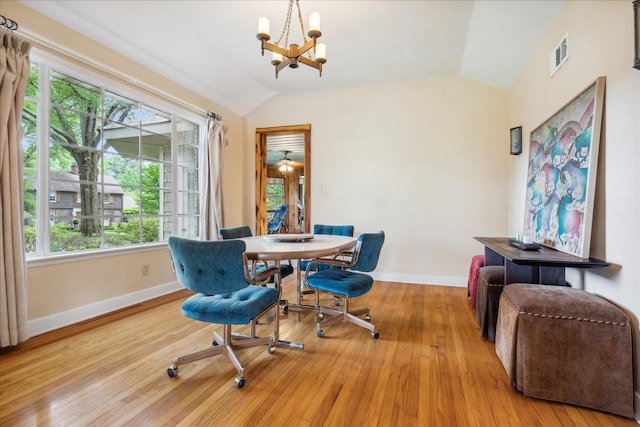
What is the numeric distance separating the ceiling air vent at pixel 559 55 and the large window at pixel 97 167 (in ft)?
13.0

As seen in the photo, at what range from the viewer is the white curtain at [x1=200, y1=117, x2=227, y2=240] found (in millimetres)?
4078

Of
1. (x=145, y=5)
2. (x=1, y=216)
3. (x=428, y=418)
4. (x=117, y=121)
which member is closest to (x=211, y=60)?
(x=145, y=5)

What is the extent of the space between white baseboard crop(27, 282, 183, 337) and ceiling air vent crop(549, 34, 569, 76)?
4395mm

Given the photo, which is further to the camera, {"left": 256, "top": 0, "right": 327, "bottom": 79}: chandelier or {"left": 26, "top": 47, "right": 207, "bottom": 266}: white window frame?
{"left": 26, "top": 47, "right": 207, "bottom": 266}: white window frame

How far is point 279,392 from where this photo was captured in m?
1.66

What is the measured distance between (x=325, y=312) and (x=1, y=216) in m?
2.50

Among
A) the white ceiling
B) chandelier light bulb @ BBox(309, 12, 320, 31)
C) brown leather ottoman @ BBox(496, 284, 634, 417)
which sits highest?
the white ceiling

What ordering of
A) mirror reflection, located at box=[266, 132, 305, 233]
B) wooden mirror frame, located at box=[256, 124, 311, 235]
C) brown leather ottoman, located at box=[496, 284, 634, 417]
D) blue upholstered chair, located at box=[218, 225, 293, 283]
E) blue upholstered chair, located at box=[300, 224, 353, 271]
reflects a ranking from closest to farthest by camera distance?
brown leather ottoman, located at box=[496, 284, 634, 417] < blue upholstered chair, located at box=[218, 225, 293, 283] < blue upholstered chair, located at box=[300, 224, 353, 271] < wooden mirror frame, located at box=[256, 124, 311, 235] < mirror reflection, located at box=[266, 132, 305, 233]

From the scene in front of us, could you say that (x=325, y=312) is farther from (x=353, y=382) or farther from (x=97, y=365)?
(x=97, y=365)

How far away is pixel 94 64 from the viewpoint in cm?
276

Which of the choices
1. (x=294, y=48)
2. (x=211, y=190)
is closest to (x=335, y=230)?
(x=211, y=190)

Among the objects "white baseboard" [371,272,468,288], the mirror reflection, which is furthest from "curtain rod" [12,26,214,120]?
the mirror reflection

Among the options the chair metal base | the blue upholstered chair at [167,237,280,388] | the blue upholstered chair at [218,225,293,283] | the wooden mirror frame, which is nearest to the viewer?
the blue upholstered chair at [167,237,280,388]

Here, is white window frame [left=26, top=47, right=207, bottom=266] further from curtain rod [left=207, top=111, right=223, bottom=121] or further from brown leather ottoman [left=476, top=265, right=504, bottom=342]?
brown leather ottoman [left=476, top=265, right=504, bottom=342]
